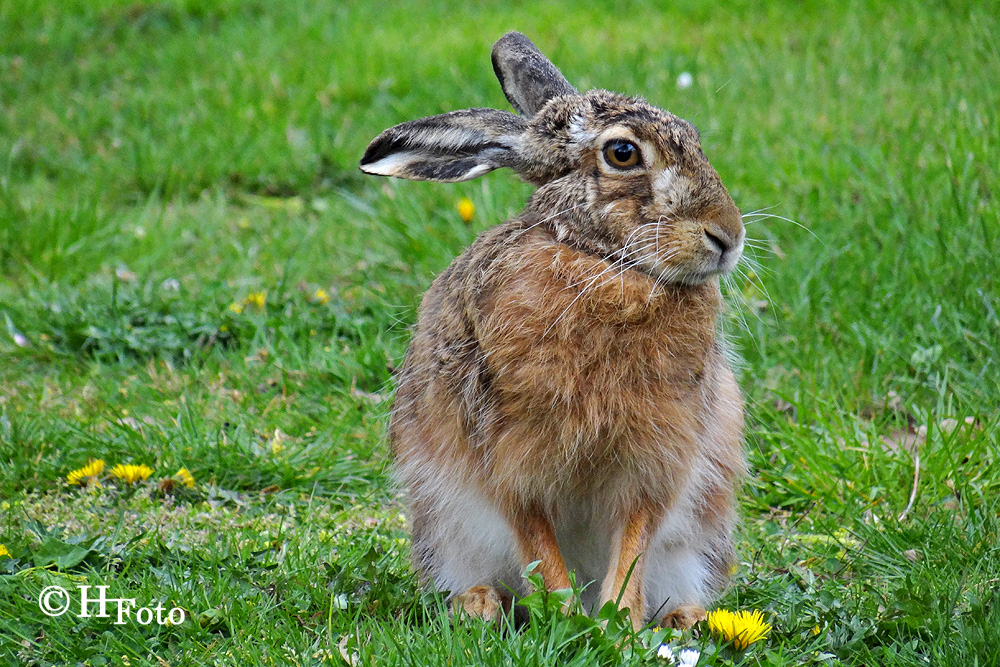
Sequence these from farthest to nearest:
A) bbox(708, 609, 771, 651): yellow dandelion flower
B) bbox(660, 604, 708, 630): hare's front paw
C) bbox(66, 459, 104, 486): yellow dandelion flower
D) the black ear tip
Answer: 1. bbox(66, 459, 104, 486): yellow dandelion flower
2. the black ear tip
3. bbox(660, 604, 708, 630): hare's front paw
4. bbox(708, 609, 771, 651): yellow dandelion flower

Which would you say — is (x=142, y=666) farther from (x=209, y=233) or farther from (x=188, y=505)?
(x=209, y=233)

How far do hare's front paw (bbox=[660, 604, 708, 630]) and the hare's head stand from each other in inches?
37.7

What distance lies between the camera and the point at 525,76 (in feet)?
11.2

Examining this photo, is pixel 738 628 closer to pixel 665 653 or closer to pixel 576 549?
pixel 665 653

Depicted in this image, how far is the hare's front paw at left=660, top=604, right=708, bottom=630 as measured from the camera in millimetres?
3170

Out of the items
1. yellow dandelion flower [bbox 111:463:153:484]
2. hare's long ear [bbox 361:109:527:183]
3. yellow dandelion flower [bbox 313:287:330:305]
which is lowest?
yellow dandelion flower [bbox 111:463:153:484]

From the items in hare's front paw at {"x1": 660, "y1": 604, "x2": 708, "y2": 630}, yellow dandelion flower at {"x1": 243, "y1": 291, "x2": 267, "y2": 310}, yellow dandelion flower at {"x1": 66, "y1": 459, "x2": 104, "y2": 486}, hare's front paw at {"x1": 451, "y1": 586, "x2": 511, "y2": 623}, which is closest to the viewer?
hare's front paw at {"x1": 451, "y1": 586, "x2": 511, "y2": 623}

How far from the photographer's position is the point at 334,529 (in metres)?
3.78

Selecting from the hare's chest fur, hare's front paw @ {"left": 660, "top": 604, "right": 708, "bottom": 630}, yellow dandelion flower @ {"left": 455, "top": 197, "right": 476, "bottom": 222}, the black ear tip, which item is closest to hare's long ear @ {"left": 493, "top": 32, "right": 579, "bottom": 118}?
the black ear tip

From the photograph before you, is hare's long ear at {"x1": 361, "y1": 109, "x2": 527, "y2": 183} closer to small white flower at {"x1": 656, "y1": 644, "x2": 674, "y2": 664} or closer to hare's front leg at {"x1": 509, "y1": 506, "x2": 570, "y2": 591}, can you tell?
hare's front leg at {"x1": 509, "y1": 506, "x2": 570, "y2": 591}

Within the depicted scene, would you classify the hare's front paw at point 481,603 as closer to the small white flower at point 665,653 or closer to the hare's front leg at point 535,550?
the hare's front leg at point 535,550

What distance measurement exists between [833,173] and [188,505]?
3.41 m

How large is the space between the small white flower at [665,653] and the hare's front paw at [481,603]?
1.40 feet

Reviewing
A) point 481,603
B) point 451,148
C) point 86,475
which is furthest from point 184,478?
point 451,148
